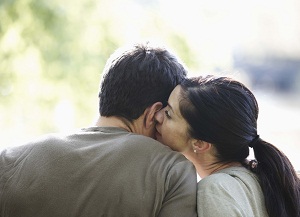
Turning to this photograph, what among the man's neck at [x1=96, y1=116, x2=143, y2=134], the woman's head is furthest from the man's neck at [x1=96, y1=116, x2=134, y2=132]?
the woman's head

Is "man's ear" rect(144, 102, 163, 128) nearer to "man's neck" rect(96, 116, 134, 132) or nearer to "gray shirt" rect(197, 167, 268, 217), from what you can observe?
"man's neck" rect(96, 116, 134, 132)

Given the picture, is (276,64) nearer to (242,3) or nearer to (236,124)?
(242,3)

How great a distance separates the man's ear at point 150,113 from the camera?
1.91 metres

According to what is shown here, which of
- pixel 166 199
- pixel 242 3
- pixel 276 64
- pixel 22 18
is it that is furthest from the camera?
pixel 276 64

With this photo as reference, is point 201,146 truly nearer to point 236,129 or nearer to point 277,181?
point 236,129

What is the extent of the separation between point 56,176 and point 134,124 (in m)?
0.29

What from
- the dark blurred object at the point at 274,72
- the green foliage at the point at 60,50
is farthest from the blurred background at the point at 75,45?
the dark blurred object at the point at 274,72

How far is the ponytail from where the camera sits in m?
1.80

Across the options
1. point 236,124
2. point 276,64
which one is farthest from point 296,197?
point 276,64

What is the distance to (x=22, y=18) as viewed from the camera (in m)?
4.85

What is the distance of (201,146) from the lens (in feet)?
6.20

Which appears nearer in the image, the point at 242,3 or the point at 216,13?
the point at 216,13

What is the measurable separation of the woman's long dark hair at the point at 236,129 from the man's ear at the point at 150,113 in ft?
0.25

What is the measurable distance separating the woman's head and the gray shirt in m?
0.09
